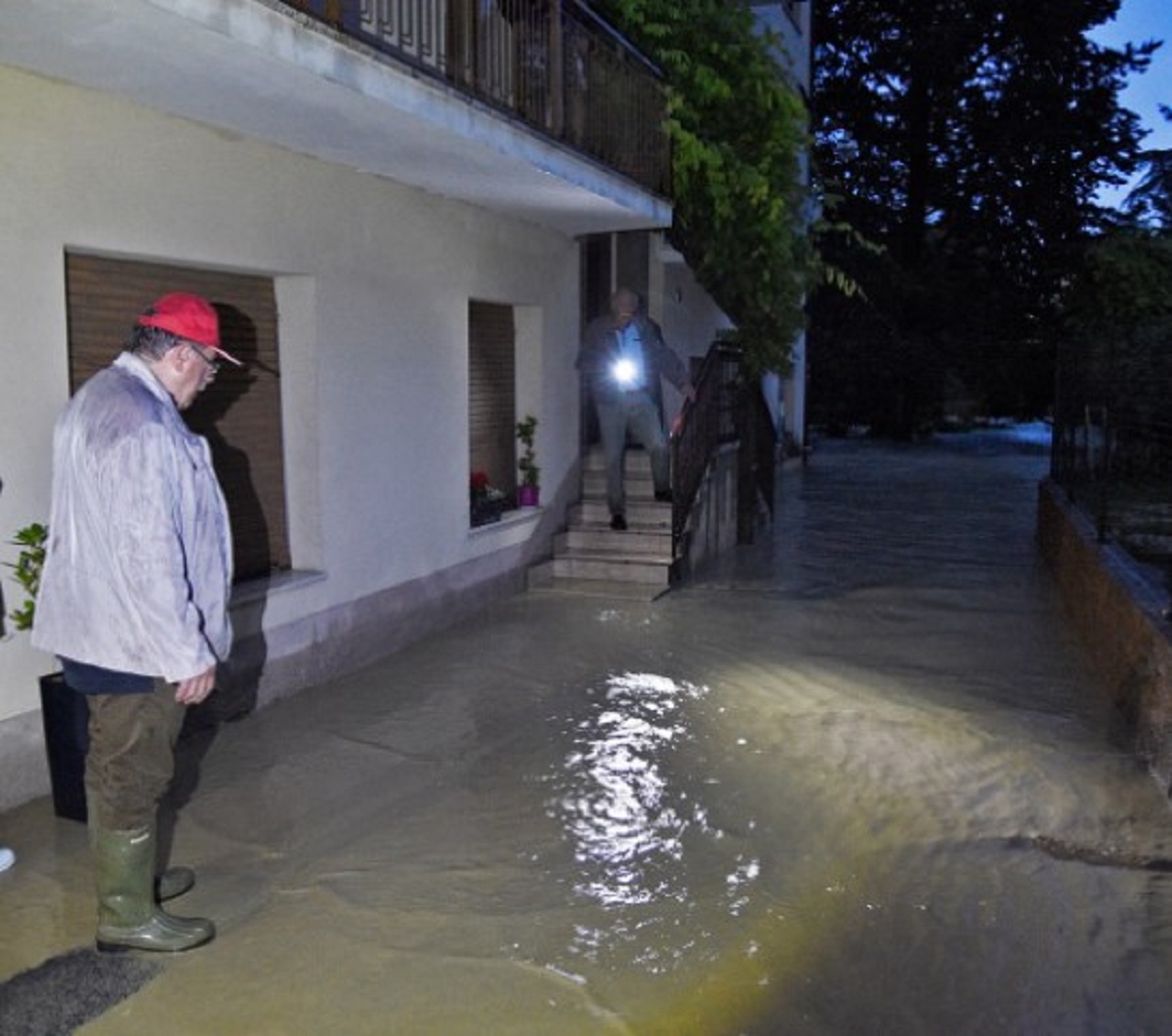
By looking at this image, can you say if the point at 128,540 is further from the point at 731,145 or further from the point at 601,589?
the point at 731,145

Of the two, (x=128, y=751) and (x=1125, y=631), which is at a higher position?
(x=128, y=751)

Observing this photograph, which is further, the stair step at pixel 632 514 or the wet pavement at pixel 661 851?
the stair step at pixel 632 514

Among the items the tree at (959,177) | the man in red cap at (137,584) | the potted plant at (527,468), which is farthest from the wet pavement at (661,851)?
the tree at (959,177)

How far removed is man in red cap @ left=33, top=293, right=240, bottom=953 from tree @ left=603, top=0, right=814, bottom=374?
23.6 feet

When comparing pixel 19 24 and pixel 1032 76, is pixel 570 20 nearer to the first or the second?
pixel 19 24

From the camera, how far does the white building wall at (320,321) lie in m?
4.60

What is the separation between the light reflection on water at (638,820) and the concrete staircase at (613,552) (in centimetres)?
290

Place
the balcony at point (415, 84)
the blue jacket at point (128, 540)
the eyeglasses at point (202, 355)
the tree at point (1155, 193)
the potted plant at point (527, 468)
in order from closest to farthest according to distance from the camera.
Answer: the blue jacket at point (128, 540), the eyeglasses at point (202, 355), the balcony at point (415, 84), the potted plant at point (527, 468), the tree at point (1155, 193)

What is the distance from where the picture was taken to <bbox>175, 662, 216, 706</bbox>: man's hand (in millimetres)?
3223

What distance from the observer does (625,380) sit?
30.7 ft

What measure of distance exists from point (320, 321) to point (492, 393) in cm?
292

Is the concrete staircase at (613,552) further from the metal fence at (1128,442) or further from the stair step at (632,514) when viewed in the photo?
the metal fence at (1128,442)

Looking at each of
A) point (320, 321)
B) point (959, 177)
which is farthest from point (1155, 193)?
point (320, 321)

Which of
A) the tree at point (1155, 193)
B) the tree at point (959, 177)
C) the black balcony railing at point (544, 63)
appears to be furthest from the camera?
Result: the tree at point (959, 177)
